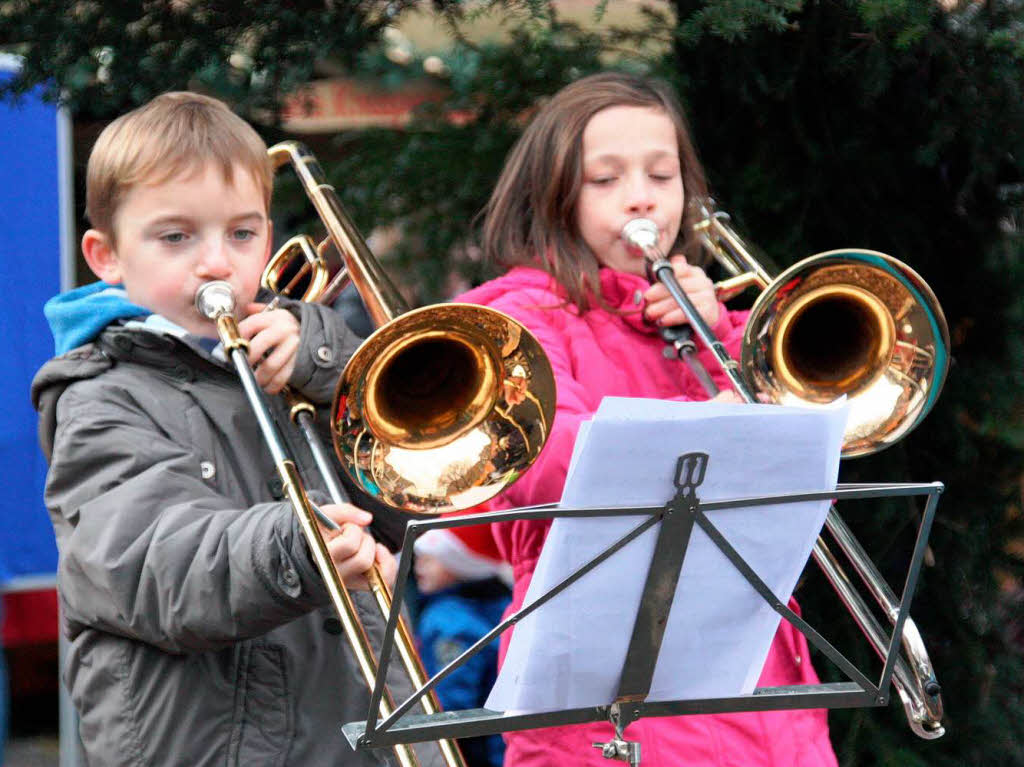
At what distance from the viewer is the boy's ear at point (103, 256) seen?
2.30 metres

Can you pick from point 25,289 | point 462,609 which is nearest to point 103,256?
point 462,609

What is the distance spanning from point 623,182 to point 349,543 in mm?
973

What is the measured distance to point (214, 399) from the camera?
2.18m

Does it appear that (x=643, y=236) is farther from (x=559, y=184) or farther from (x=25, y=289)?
(x=25, y=289)

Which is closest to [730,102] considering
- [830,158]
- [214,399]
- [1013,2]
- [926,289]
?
[830,158]

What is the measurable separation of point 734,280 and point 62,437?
129cm

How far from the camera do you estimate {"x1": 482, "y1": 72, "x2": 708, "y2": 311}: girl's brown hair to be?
2588 millimetres

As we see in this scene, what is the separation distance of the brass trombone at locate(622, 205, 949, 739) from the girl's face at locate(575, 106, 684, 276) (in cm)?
4

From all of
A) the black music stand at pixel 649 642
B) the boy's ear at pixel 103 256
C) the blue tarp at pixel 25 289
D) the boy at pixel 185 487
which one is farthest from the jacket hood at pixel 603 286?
the blue tarp at pixel 25 289

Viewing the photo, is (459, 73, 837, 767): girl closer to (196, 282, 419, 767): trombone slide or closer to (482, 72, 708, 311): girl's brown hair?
(482, 72, 708, 311): girl's brown hair

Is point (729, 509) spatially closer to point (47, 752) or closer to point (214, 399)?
point (214, 399)

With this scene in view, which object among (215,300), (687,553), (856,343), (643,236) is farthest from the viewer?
(856,343)

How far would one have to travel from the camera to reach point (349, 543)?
1.93m

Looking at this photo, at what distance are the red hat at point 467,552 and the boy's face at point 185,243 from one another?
1.10m
